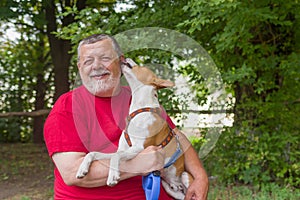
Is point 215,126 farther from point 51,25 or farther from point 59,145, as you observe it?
point 51,25

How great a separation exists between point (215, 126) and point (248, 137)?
14.6 feet

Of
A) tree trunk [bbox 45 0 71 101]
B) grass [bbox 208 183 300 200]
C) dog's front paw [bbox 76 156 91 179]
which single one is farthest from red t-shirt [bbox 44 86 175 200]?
tree trunk [bbox 45 0 71 101]

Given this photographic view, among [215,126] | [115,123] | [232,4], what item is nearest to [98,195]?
[115,123]

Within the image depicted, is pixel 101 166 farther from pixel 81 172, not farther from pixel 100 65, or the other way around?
pixel 100 65

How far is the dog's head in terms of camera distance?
1717mm

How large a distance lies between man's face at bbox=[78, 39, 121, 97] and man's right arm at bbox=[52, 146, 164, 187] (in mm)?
337

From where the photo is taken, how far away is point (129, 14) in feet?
20.6

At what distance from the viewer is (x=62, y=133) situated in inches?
82.7

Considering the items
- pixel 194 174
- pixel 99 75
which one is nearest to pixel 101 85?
pixel 99 75

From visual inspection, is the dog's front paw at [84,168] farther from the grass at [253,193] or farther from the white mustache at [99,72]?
the grass at [253,193]

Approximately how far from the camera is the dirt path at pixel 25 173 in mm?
6566

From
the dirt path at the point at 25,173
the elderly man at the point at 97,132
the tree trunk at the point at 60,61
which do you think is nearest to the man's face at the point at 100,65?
the elderly man at the point at 97,132

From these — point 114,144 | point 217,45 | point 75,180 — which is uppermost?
point 114,144

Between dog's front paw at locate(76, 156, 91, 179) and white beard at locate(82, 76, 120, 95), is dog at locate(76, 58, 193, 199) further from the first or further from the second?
white beard at locate(82, 76, 120, 95)
